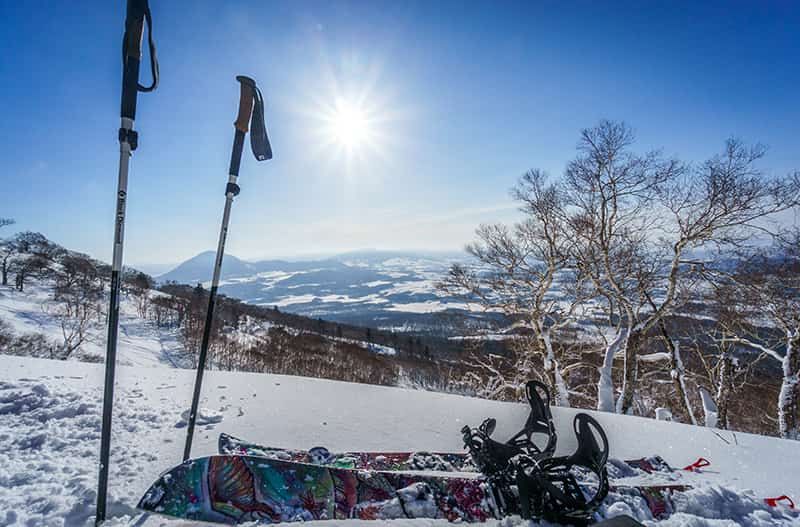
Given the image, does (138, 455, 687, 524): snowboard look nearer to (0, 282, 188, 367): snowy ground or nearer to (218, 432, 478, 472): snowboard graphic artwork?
(218, 432, 478, 472): snowboard graphic artwork

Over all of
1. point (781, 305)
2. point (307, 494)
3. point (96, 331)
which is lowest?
point (96, 331)

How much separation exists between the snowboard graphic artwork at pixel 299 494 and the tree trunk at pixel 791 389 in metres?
14.1

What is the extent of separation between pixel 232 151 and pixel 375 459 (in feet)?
13.8

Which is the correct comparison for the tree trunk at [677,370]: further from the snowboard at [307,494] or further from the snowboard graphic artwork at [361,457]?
the snowboard graphic artwork at [361,457]

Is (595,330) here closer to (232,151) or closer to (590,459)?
(590,459)

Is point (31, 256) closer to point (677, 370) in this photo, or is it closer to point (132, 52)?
point (132, 52)

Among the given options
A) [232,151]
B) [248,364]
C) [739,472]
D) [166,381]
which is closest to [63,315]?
[248,364]

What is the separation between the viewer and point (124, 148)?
8.87ft

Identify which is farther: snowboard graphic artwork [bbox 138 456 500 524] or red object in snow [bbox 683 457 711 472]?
red object in snow [bbox 683 457 711 472]

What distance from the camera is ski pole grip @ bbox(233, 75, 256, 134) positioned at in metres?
3.65

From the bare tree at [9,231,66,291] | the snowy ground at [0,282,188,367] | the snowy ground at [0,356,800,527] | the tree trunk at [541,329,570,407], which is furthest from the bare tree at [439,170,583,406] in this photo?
the bare tree at [9,231,66,291]

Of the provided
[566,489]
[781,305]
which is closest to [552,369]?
[781,305]

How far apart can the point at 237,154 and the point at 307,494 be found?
3583 mm

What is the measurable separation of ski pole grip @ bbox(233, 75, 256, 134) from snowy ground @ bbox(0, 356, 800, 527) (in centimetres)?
373
